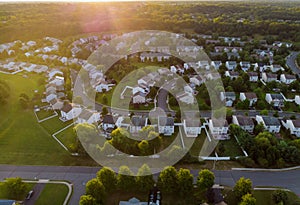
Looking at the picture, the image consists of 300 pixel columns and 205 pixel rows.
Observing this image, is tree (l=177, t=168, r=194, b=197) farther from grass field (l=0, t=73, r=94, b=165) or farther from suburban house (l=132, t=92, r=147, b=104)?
suburban house (l=132, t=92, r=147, b=104)

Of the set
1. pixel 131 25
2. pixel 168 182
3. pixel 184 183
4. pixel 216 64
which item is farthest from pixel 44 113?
pixel 131 25

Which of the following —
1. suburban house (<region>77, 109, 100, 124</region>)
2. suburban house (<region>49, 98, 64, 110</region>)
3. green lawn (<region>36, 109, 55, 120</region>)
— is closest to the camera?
suburban house (<region>77, 109, 100, 124</region>)

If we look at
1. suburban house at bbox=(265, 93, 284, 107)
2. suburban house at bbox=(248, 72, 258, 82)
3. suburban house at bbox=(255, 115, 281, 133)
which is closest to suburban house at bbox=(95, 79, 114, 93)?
suburban house at bbox=(255, 115, 281, 133)

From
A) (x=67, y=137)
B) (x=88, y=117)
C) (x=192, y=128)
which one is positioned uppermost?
(x=88, y=117)

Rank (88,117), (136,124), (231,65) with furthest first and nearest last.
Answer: (231,65)
(88,117)
(136,124)

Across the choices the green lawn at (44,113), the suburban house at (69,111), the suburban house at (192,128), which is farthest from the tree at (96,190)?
the green lawn at (44,113)

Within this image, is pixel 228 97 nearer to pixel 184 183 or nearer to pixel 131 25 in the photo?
pixel 184 183

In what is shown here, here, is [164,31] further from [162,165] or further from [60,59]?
[162,165]
